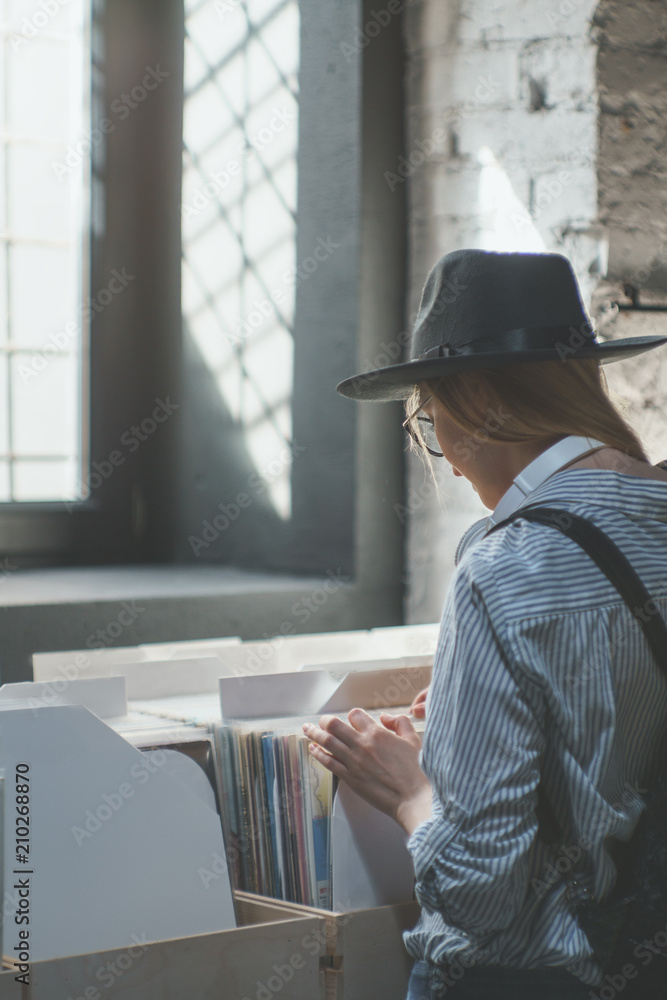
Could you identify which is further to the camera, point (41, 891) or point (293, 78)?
point (293, 78)

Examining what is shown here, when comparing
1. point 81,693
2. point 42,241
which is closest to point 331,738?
point 81,693

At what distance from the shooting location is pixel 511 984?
90 cm

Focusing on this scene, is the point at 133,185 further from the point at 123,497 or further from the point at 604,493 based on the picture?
the point at 604,493

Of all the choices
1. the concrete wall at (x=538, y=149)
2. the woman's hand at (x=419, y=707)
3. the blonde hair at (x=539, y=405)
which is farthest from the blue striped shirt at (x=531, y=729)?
the concrete wall at (x=538, y=149)

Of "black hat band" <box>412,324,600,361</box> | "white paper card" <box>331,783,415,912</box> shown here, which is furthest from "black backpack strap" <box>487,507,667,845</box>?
"white paper card" <box>331,783,415,912</box>

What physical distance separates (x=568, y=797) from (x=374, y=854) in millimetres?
379

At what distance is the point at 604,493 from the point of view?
92 cm

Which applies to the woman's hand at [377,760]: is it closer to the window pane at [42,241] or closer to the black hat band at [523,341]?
the black hat band at [523,341]

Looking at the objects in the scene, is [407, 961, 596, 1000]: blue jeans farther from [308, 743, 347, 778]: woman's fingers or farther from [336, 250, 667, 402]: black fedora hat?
[336, 250, 667, 402]: black fedora hat

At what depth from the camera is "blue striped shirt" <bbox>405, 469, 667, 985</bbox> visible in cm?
86

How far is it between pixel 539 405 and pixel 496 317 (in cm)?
11

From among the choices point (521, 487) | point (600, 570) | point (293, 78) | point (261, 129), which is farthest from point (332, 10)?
point (600, 570)

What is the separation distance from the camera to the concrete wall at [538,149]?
6.86 feet

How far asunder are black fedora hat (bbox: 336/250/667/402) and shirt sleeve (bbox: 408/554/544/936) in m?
→ 0.27
